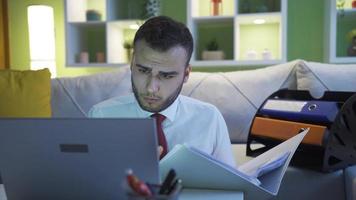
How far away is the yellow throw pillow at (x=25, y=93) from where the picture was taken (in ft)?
5.68

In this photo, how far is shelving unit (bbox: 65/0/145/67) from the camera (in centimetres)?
256

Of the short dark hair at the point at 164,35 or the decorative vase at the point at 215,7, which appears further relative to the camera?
the decorative vase at the point at 215,7

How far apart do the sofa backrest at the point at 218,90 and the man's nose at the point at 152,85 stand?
106 centimetres

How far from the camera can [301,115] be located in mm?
1312

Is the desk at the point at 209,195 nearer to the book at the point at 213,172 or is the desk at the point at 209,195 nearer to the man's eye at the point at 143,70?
the book at the point at 213,172

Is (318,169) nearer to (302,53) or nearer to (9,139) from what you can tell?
(9,139)

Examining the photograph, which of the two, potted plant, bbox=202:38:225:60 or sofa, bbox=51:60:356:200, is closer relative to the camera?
sofa, bbox=51:60:356:200

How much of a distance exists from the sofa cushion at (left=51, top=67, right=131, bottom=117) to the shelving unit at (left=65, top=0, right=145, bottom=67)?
57 centimetres

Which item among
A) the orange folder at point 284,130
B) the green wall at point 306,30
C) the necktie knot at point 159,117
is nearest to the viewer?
the necktie knot at point 159,117

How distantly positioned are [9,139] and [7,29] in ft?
9.21

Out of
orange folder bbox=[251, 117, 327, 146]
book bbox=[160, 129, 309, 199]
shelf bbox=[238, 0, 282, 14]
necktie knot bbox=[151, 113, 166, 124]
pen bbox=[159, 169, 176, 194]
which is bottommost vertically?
orange folder bbox=[251, 117, 327, 146]

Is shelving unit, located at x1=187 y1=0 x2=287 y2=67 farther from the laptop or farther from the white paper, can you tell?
the laptop

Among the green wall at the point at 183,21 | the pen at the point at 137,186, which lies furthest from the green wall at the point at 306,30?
the pen at the point at 137,186

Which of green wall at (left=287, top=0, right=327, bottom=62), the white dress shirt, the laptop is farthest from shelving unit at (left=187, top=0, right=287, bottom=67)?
the laptop
